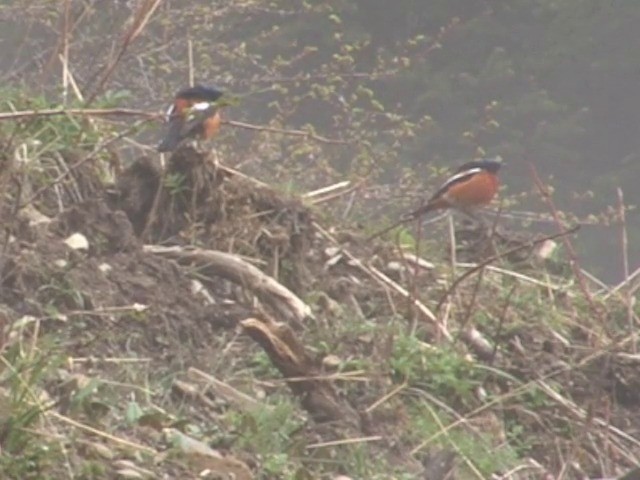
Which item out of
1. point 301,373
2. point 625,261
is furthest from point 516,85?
point 301,373

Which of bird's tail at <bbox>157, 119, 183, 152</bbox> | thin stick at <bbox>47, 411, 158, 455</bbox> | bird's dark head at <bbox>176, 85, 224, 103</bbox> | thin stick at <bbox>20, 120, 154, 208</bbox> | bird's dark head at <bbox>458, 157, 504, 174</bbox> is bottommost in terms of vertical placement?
bird's dark head at <bbox>458, 157, 504, 174</bbox>

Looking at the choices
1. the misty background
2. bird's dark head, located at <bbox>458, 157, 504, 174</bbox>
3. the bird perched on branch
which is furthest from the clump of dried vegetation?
the misty background

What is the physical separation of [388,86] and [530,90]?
1.81 m

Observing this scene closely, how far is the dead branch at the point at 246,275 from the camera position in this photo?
5344 mm

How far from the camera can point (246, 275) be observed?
536cm

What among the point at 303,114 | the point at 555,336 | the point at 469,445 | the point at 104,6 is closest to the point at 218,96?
the point at 555,336

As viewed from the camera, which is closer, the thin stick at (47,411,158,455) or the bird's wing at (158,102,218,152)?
the thin stick at (47,411,158,455)

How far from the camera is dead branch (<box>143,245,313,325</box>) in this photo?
5344mm

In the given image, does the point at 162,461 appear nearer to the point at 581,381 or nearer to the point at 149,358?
the point at 149,358

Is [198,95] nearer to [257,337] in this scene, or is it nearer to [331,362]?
[331,362]

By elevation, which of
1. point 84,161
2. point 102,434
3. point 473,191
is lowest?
point 473,191

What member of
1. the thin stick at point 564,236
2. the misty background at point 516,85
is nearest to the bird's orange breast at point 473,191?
the thin stick at point 564,236

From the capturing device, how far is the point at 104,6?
10.4 metres

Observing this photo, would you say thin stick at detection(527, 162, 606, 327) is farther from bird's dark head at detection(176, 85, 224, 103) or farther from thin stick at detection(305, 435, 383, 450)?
bird's dark head at detection(176, 85, 224, 103)
